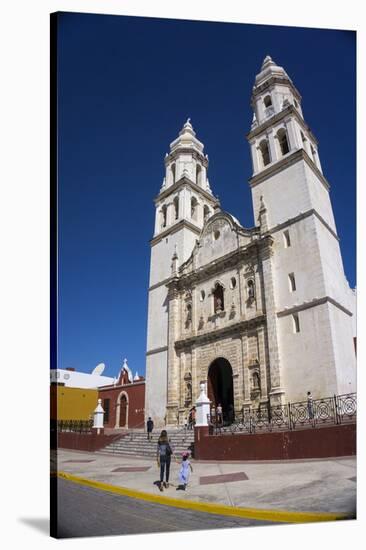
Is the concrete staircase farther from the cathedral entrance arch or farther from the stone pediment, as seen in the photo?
the stone pediment

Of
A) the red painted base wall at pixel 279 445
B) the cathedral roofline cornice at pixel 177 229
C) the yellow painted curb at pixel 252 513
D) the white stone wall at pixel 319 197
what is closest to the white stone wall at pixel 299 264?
the white stone wall at pixel 319 197

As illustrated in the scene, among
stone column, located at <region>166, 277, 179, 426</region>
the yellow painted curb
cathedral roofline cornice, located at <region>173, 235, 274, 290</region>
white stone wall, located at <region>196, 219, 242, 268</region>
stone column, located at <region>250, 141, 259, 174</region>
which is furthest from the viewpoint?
white stone wall, located at <region>196, 219, 242, 268</region>

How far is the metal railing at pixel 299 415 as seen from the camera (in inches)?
416

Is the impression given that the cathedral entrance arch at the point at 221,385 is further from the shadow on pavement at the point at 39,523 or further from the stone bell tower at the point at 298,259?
the shadow on pavement at the point at 39,523

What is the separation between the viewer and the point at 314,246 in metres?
16.8

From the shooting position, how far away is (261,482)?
7973 millimetres

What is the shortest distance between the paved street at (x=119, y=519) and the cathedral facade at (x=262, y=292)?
30.2 ft

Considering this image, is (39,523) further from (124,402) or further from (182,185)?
(182,185)

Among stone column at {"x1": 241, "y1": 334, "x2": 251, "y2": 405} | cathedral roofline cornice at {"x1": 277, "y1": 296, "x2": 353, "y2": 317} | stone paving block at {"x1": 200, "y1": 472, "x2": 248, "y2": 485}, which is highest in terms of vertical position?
cathedral roofline cornice at {"x1": 277, "y1": 296, "x2": 353, "y2": 317}

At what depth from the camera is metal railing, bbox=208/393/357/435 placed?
34.7 feet

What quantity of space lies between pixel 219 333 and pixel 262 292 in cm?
323

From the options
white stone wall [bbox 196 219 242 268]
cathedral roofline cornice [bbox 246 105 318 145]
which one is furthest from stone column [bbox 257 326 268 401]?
cathedral roofline cornice [bbox 246 105 318 145]

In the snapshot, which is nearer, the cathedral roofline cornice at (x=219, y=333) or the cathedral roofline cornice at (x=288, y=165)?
the cathedral roofline cornice at (x=219, y=333)

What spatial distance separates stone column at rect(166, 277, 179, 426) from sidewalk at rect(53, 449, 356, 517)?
1121 cm
